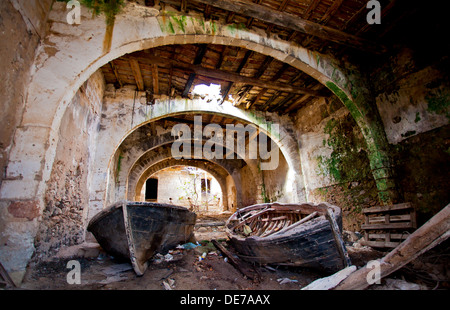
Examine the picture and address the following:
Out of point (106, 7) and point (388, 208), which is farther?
point (388, 208)

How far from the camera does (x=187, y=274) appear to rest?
10.5 ft

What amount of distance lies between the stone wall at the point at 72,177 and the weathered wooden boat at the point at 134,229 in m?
0.52

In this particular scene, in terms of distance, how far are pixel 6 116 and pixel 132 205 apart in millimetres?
1885

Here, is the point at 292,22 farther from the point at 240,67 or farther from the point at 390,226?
the point at 390,226

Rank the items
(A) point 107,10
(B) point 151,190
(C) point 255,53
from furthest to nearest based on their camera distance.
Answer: (B) point 151,190
(C) point 255,53
(A) point 107,10

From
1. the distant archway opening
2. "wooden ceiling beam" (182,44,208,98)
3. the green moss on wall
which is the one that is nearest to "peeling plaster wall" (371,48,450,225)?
the green moss on wall

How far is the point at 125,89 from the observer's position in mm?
5996

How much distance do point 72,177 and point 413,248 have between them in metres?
5.23

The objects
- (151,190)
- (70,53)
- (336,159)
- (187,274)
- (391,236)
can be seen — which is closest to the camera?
(70,53)

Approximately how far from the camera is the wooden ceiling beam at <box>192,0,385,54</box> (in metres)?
3.47

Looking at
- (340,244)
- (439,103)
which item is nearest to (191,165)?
(340,244)

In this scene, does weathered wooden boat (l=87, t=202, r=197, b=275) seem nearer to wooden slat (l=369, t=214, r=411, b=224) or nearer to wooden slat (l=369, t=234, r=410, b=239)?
wooden slat (l=369, t=234, r=410, b=239)
